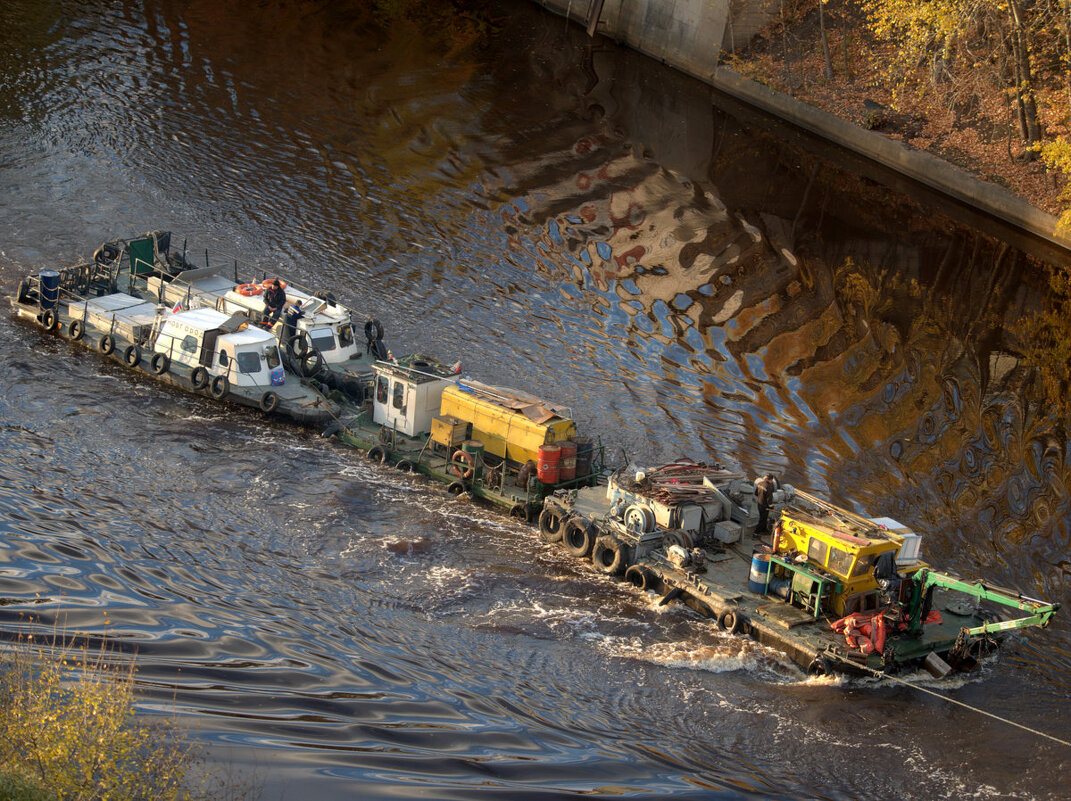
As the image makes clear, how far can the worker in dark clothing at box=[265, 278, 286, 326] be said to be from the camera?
36156 millimetres

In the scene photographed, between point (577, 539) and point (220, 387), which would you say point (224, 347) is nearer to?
point (220, 387)

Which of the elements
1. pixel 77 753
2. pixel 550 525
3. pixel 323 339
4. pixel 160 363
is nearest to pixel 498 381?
pixel 323 339

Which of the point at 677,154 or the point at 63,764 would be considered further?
the point at 677,154

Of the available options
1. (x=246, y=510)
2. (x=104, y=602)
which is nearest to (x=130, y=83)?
(x=246, y=510)

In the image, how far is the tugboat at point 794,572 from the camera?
79.9 feet

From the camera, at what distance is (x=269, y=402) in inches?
1330

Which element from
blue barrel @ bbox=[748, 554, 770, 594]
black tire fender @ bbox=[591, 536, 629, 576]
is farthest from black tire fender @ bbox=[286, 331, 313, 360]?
blue barrel @ bbox=[748, 554, 770, 594]

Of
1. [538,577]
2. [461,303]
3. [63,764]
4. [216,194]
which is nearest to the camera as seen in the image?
[63,764]

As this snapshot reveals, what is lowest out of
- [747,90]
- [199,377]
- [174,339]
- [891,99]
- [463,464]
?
[463,464]

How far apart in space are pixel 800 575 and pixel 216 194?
110 ft

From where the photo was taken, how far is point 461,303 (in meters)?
42.5

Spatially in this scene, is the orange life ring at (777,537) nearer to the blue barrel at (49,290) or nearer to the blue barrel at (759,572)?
the blue barrel at (759,572)

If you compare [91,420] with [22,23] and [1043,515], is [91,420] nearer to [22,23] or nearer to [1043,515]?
[1043,515]

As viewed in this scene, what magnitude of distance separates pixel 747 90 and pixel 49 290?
4315cm
